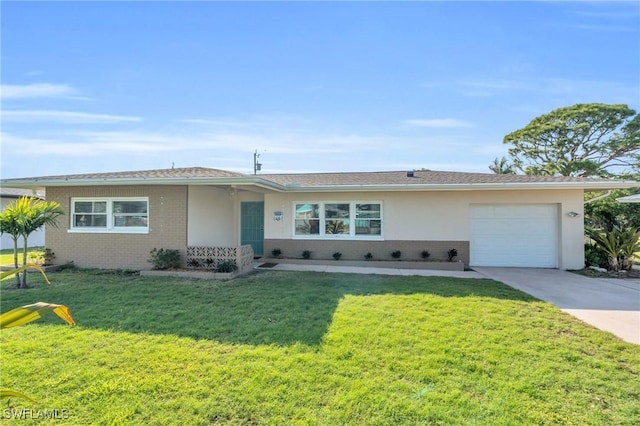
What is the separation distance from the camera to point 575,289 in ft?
25.5

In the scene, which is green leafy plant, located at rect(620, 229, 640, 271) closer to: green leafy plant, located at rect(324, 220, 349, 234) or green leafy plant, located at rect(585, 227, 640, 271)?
green leafy plant, located at rect(585, 227, 640, 271)

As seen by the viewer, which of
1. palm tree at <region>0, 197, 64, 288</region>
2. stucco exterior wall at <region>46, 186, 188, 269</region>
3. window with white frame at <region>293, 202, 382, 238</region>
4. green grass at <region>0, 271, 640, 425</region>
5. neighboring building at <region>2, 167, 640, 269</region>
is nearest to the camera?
green grass at <region>0, 271, 640, 425</region>

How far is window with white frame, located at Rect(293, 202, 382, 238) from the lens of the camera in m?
11.8

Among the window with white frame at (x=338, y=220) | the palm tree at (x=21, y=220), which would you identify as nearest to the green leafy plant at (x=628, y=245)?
the window with white frame at (x=338, y=220)

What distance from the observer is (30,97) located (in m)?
8.34

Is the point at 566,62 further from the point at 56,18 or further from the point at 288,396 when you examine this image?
the point at 56,18

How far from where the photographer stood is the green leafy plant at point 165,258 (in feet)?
30.3

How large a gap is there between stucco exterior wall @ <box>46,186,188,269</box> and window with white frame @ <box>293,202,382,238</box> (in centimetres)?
433

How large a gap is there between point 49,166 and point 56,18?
9.73 m

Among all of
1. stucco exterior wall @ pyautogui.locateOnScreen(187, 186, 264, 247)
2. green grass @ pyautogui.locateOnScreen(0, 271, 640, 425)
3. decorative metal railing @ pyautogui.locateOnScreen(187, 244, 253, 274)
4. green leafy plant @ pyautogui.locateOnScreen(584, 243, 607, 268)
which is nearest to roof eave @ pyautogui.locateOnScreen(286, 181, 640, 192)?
green leafy plant @ pyautogui.locateOnScreen(584, 243, 607, 268)

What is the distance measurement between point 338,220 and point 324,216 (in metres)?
0.56

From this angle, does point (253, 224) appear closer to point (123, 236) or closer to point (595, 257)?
point (123, 236)

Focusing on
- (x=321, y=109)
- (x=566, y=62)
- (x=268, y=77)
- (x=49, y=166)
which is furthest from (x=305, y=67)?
(x=49, y=166)

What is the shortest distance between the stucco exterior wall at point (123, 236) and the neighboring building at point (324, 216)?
0.03 m
